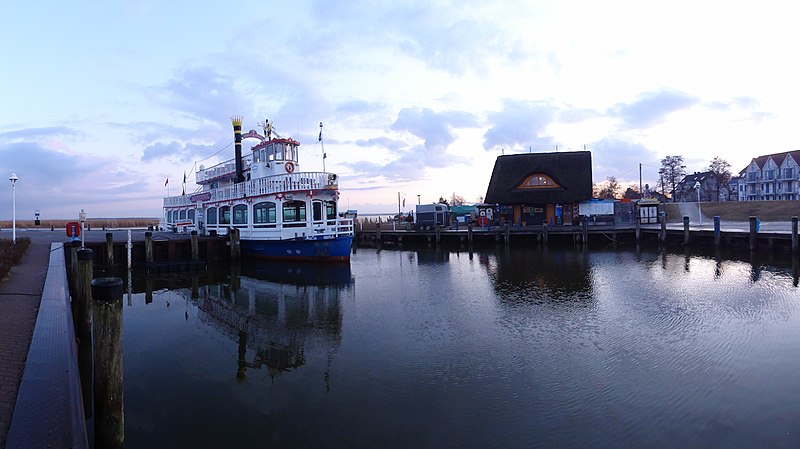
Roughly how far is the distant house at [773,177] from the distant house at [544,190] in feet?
158

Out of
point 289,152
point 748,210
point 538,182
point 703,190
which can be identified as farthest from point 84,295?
point 703,190

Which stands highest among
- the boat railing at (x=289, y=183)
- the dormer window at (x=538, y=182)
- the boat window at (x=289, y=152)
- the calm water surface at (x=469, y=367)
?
the boat window at (x=289, y=152)

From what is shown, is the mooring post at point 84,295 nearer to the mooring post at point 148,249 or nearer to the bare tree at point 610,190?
the mooring post at point 148,249

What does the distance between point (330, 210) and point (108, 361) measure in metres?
20.6

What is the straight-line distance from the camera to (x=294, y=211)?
25266mm

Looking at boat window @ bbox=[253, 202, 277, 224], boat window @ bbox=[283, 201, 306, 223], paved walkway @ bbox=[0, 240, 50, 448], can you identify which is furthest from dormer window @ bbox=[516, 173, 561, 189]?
paved walkway @ bbox=[0, 240, 50, 448]

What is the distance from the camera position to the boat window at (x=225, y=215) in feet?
95.5

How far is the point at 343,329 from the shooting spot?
11953 mm

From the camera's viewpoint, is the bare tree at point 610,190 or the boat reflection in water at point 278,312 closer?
the boat reflection in water at point 278,312

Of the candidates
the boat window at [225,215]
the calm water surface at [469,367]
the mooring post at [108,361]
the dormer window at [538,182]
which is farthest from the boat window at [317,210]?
the dormer window at [538,182]

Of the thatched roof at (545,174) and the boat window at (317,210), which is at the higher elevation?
the thatched roof at (545,174)

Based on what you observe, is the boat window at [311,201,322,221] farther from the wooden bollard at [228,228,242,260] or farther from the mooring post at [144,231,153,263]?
the mooring post at [144,231,153,263]

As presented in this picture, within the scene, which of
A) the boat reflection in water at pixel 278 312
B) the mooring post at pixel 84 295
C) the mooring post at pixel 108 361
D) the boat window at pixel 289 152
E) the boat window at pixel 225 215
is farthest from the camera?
the boat window at pixel 225 215

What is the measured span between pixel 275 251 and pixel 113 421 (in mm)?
20565
